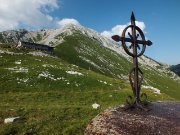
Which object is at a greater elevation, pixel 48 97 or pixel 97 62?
pixel 97 62

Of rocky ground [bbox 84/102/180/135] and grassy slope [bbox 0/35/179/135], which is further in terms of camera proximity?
grassy slope [bbox 0/35/179/135]

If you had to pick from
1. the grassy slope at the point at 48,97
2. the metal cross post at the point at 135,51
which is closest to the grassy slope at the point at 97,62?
the grassy slope at the point at 48,97

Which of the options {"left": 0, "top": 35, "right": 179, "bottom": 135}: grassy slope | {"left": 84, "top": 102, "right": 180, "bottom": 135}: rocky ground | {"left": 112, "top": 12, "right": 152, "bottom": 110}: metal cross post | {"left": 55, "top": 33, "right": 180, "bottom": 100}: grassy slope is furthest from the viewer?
{"left": 55, "top": 33, "right": 180, "bottom": 100}: grassy slope

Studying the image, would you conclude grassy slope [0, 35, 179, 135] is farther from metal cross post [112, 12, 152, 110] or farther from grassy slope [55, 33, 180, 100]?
grassy slope [55, 33, 180, 100]

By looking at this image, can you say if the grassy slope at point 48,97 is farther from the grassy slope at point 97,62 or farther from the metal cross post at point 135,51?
the grassy slope at point 97,62

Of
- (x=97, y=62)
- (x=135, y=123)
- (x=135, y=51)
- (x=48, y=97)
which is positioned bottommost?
(x=135, y=123)

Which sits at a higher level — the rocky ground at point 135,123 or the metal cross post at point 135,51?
the metal cross post at point 135,51

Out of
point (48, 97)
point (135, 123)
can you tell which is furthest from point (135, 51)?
point (48, 97)

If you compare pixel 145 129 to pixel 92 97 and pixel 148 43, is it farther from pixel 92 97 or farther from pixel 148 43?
pixel 92 97

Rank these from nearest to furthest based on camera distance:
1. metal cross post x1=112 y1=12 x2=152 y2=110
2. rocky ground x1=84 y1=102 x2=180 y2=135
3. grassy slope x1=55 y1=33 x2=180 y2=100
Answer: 1. rocky ground x1=84 y1=102 x2=180 y2=135
2. metal cross post x1=112 y1=12 x2=152 y2=110
3. grassy slope x1=55 y1=33 x2=180 y2=100

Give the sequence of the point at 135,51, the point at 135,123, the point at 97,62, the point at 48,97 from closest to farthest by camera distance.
Result: the point at 135,123 → the point at 135,51 → the point at 48,97 → the point at 97,62

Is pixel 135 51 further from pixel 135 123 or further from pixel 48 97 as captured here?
pixel 48 97

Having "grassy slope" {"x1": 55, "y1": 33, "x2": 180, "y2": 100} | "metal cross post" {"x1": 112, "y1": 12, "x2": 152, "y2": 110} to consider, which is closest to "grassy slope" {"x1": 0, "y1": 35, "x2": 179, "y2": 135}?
"metal cross post" {"x1": 112, "y1": 12, "x2": 152, "y2": 110}

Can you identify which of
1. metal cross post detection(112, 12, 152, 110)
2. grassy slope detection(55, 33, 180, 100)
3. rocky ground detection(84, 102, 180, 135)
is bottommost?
rocky ground detection(84, 102, 180, 135)
